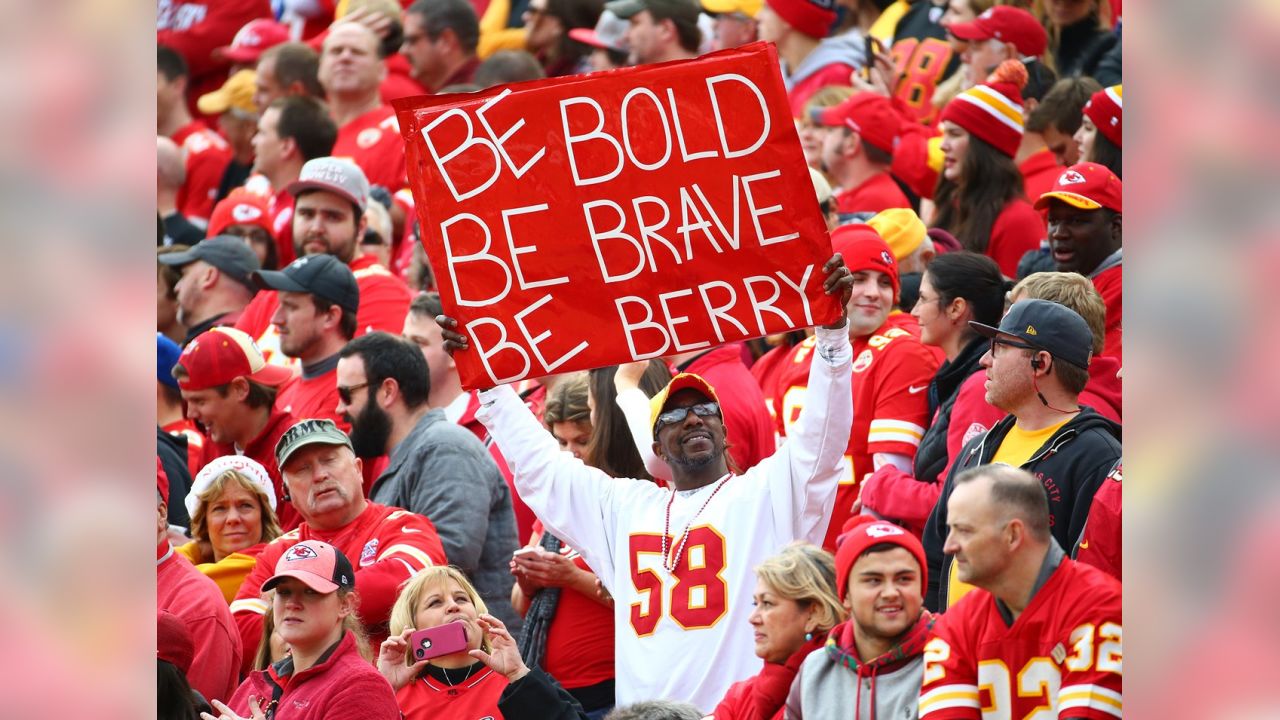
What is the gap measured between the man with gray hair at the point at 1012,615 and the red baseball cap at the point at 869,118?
480 centimetres

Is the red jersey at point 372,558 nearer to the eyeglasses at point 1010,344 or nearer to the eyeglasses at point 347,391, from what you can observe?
the eyeglasses at point 347,391

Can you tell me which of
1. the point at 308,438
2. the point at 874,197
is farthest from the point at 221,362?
the point at 874,197

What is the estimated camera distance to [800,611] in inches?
206

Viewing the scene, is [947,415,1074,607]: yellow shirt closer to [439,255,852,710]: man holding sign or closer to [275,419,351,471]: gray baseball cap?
[439,255,852,710]: man holding sign

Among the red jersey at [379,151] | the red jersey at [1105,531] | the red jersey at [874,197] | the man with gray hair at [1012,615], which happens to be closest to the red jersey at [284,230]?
the red jersey at [379,151]

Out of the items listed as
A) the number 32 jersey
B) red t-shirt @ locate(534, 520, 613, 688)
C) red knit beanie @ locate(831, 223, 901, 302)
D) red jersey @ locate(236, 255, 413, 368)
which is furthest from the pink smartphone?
red jersey @ locate(236, 255, 413, 368)

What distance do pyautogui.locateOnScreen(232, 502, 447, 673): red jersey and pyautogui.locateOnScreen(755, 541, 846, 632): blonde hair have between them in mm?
1499

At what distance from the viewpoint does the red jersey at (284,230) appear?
10492mm

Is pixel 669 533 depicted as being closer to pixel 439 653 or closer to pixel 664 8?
pixel 439 653

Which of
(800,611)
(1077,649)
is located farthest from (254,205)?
(1077,649)

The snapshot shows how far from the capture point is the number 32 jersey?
18.9 feet

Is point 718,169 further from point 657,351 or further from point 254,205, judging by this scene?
point 254,205

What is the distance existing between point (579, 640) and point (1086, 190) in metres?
2.60
